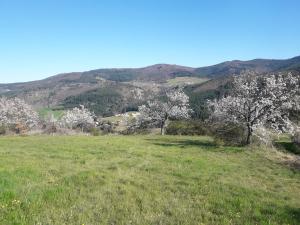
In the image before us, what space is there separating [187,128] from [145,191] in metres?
42.4

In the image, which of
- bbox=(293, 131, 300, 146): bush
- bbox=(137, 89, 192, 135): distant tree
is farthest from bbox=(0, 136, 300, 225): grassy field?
bbox=(137, 89, 192, 135): distant tree

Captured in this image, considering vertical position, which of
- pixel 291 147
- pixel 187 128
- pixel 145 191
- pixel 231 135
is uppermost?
pixel 145 191

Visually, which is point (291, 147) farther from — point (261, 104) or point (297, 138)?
point (261, 104)

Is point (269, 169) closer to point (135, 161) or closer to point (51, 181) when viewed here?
point (135, 161)

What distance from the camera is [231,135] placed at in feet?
119

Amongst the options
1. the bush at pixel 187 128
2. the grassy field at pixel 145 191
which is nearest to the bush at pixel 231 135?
the grassy field at pixel 145 191

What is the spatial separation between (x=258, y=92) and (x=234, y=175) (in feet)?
64.7

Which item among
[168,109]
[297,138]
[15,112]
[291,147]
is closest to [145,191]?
[297,138]

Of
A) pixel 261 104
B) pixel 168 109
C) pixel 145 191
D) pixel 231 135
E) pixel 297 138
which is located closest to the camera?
pixel 145 191

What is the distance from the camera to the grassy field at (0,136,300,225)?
11156 millimetres

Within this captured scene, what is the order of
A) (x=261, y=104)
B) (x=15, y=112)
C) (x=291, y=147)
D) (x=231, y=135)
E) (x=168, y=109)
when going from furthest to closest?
(x=15, y=112)
(x=168, y=109)
(x=291, y=147)
(x=231, y=135)
(x=261, y=104)

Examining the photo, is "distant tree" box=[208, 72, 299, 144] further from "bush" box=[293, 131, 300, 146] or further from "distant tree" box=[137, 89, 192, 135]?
"distant tree" box=[137, 89, 192, 135]

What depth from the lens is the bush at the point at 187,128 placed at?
5559cm

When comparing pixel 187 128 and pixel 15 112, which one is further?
pixel 15 112
